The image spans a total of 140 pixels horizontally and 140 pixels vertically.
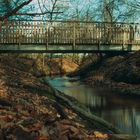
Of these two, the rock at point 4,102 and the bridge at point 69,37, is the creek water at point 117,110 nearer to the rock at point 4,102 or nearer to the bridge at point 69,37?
the rock at point 4,102

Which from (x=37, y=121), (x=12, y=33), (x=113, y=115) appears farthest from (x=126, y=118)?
(x=12, y=33)

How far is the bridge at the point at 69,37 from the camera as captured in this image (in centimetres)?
4310

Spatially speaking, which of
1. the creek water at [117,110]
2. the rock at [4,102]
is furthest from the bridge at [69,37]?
the rock at [4,102]

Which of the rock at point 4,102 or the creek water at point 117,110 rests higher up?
the rock at point 4,102

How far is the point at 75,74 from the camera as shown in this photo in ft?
189

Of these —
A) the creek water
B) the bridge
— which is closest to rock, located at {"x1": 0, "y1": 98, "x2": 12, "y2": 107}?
the creek water

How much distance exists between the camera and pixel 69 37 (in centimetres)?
4525

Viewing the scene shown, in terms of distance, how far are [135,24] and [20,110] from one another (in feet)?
122

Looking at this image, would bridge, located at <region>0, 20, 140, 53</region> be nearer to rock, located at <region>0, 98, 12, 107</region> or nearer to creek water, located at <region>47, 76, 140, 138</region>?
creek water, located at <region>47, 76, 140, 138</region>

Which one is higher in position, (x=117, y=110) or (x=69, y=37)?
(x=69, y=37)

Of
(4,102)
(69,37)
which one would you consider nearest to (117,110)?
(4,102)

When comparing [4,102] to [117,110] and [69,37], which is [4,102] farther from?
[69,37]

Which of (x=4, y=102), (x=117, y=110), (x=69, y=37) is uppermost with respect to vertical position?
(x=4, y=102)

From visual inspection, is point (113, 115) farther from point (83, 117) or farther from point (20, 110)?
point (20, 110)
